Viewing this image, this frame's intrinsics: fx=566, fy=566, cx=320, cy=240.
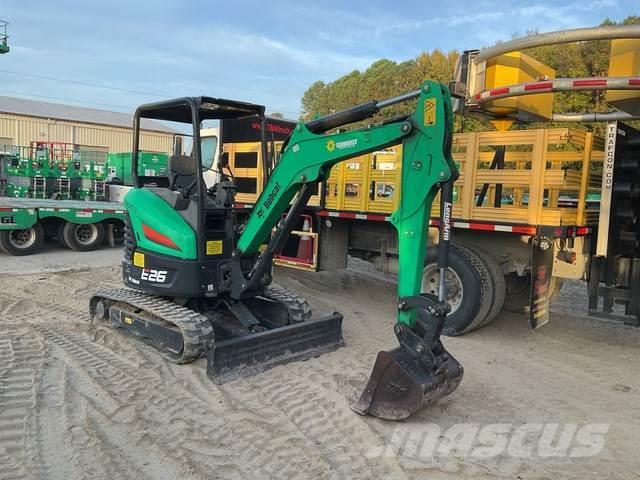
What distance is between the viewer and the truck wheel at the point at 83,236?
1230 centimetres

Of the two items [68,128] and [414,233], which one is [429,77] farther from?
[68,128]

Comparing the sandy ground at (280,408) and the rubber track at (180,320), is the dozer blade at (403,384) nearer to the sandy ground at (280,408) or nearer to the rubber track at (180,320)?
the sandy ground at (280,408)

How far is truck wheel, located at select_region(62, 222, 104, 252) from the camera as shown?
40.3 feet

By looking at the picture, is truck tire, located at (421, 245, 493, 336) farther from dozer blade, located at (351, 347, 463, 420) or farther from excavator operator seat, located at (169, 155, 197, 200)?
excavator operator seat, located at (169, 155, 197, 200)

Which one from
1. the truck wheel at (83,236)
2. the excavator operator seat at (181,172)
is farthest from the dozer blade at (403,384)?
the truck wheel at (83,236)

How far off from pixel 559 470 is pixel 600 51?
63.3ft

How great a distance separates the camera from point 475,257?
6504mm

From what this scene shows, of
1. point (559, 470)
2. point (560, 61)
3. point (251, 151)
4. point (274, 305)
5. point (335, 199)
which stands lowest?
point (559, 470)

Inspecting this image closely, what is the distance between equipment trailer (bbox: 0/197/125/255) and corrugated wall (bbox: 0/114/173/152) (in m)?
29.9

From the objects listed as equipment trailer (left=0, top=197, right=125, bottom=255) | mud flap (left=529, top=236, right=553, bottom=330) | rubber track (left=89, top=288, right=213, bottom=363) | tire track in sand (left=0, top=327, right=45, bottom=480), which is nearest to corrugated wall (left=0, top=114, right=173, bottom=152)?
equipment trailer (left=0, top=197, right=125, bottom=255)

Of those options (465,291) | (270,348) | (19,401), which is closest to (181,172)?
(270,348)

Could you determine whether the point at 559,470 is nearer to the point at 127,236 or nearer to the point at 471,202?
the point at 471,202

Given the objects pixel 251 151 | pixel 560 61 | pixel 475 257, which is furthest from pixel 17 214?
pixel 560 61

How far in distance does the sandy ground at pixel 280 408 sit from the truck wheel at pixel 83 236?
17.9 ft
